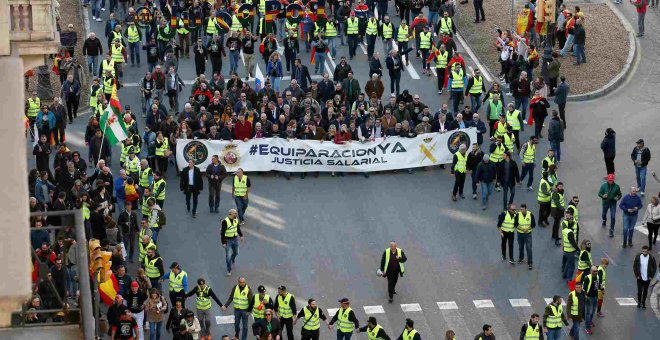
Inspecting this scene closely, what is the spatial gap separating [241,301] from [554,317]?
5812 millimetres

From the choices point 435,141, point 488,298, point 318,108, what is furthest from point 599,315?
point 318,108

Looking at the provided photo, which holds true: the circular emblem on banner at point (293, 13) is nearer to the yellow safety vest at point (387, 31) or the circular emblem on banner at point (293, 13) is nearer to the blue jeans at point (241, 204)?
the yellow safety vest at point (387, 31)

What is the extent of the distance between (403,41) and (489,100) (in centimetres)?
592

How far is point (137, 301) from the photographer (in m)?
29.4

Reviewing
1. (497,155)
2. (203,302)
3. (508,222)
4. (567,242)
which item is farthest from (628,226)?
(203,302)

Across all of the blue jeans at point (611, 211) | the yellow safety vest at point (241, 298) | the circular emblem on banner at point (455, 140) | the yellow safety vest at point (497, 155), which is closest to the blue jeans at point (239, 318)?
the yellow safety vest at point (241, 298)

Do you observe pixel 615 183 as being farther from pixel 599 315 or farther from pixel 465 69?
pixel 465 69

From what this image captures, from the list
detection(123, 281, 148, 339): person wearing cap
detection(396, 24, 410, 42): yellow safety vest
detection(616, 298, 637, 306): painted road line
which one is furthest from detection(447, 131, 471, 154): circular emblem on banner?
detection(123, 281, 148, 339): person wearing cap

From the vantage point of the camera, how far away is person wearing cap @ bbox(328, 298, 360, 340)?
95.8 feet

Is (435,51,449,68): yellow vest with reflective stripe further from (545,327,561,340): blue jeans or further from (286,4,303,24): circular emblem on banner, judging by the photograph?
(545,327,561,340): blue jeans

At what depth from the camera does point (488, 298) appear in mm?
32219

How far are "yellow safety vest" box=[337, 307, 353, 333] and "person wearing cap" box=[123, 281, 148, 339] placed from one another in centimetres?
361

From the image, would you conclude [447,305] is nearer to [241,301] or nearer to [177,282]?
[241,301]

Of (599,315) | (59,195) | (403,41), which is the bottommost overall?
(599,315)
